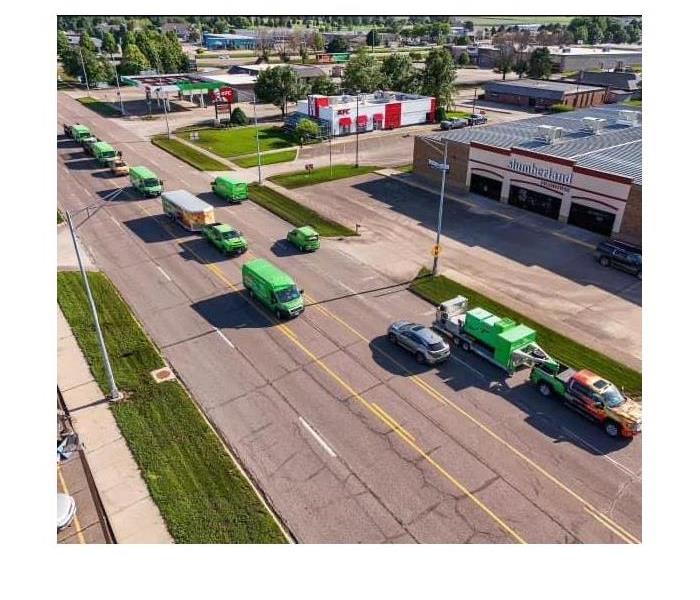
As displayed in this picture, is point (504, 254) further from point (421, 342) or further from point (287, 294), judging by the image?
point (287, 294)

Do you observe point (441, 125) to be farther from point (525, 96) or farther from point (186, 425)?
point (186, 425)

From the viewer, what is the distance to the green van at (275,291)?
104 ft

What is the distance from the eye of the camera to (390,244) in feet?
144

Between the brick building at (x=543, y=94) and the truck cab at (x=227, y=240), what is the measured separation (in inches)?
3411

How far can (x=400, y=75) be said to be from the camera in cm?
9875

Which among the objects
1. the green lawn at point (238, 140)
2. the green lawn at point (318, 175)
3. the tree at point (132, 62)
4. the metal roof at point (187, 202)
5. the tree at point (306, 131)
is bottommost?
the metal roof at point (187, 202)

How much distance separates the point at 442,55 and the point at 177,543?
93310 millimetres

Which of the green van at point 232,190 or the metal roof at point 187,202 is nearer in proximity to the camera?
the metal roof at point 187,202

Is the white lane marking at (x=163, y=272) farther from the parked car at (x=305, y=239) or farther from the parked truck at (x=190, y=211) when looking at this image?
the parked car at (x=305, y=239)

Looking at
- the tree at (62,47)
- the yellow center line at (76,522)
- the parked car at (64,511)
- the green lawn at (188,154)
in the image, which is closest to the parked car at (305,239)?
the yellow center line at (76,522)

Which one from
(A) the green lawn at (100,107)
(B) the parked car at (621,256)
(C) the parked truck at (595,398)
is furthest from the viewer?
(A) the green lawn at (100,107)

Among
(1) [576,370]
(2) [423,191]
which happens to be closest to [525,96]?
(2) [423,191]

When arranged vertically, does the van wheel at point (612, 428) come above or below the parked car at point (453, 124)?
below

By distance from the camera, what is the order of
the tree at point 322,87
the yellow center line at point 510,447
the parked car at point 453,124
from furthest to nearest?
the tree at point 322,87
the parked car at point 453,124
the yellow center line at point 510,447
